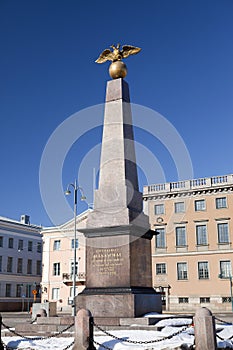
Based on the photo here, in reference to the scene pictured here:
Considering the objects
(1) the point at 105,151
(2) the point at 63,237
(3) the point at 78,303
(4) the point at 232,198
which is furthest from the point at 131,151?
(2) the point at 63,237

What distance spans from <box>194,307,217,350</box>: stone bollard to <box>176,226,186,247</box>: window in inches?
1556

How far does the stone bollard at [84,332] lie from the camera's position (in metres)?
10.1

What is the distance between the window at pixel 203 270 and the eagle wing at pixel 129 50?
3333 centimetres

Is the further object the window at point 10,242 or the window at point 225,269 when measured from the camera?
the window at point 10,242

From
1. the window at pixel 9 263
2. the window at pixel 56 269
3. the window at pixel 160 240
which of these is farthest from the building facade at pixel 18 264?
the window at pixel 160 240

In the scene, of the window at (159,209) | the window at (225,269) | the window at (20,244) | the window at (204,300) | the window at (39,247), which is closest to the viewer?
the window at (225,269)

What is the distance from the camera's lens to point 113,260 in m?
14.9

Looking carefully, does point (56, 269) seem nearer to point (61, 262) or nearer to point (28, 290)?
Answer: point (61, 262)

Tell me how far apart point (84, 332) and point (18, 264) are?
1947 inches

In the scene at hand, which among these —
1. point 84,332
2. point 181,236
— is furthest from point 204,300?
point 84,332

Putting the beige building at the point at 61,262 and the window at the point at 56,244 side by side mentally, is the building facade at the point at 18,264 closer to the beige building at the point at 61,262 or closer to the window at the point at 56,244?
the beige building at the point at 61,262

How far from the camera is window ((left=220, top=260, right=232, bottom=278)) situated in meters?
45.5

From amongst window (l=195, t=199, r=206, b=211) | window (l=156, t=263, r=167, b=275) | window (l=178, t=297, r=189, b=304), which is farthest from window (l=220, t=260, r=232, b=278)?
window (l=156, t=263, r=167, b=275)

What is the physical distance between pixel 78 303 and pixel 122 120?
6871 millimetres
